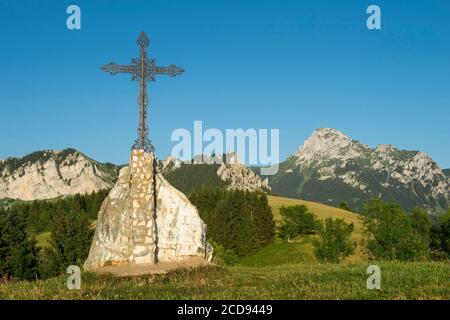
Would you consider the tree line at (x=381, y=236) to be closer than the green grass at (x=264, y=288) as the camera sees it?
No

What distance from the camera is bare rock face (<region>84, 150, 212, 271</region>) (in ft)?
A: 77.5

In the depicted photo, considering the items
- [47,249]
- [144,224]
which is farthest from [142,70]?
[47,249]

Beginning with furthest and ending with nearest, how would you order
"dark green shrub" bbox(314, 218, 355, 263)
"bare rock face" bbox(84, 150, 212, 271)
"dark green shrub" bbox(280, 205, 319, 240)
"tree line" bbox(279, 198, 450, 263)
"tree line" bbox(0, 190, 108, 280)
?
1. "dark green shrub" bbox(280, 205, 319, 240)
2. "tree line" bbox(0, 190, 108, 280)
3. "dark green shrub" bbox(314, 218, 355, 263)
4. "tree line" bbox(279, 198, 450, 263)
5. "bare rock face" bbox(84, 150, 212, 271)

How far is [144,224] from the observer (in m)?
23.6

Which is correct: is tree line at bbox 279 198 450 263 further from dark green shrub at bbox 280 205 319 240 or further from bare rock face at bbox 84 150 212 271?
bare rock face at bbox 84 150 212 271

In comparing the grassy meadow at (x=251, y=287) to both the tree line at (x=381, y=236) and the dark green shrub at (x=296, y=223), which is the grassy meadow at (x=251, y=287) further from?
the dark green shrub at (x=296, y=223)

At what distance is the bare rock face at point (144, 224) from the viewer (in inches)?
930

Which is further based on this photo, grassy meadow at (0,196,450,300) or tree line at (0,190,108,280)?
tree line at (0,190,108,280)

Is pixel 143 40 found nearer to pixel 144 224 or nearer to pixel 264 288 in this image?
pixel 144 224

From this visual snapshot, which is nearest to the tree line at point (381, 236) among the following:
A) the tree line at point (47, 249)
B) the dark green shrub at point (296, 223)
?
the dark green shrub at point (296, 223)

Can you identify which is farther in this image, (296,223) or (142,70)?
(296,223)

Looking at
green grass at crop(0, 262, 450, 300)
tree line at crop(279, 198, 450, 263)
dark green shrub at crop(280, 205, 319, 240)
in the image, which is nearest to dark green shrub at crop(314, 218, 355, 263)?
tree line at crop(279, 198, 450, 263)
